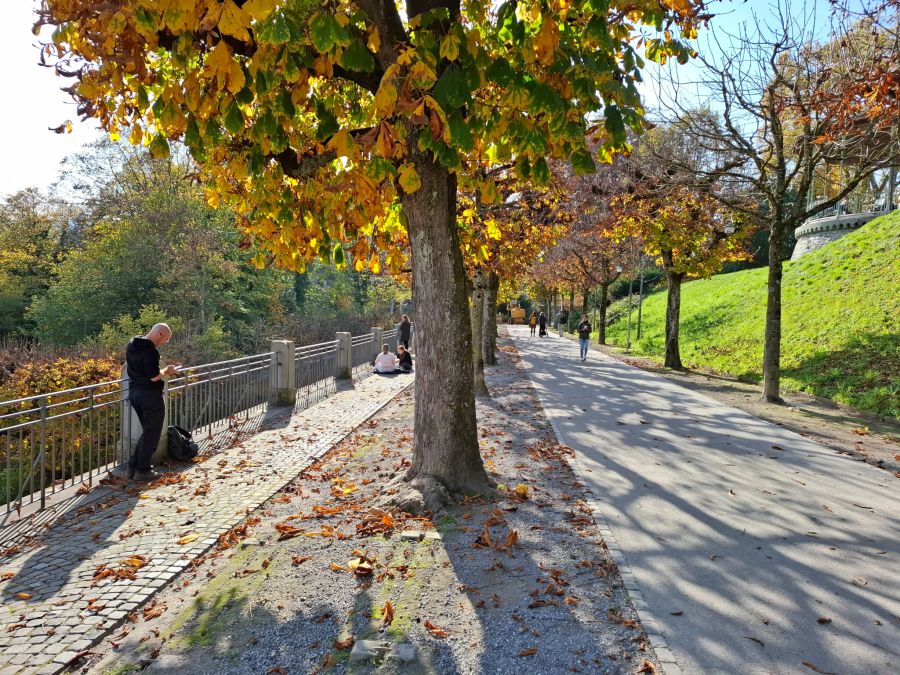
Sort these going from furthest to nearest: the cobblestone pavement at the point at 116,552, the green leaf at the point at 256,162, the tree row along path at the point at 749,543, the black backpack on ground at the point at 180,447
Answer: the black backpack on ground at the point at 180,447
the green leaf at the point at 256,162
the cobblestone pavement at the point at 116,552
the tree row along path at the point at 749,543

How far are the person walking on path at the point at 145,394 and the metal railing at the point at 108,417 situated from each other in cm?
34

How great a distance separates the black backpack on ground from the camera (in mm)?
7746

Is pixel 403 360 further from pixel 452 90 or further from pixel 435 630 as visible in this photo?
pixel 435 630

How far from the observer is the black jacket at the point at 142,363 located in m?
6.74

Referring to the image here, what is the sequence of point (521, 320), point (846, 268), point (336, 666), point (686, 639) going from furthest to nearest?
point (521, 320) → point (846, 268) → point (686, 639) → point (336, 666)

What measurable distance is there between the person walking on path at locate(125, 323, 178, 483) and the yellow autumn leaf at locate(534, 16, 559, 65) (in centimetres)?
516

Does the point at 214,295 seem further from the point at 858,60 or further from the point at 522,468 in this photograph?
the point at 858,60

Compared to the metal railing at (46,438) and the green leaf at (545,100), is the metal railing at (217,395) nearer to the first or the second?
the metal railing at (46,438)

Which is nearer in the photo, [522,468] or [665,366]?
[522,468]

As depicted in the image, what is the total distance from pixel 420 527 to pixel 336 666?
1.95m

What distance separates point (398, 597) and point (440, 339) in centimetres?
245

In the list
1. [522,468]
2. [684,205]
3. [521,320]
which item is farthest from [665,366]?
[521,320]

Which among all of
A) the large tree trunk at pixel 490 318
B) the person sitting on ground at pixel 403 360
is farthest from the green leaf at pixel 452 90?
the person sitting on ground at pixel 403 360

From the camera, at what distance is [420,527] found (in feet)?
16.8
